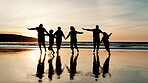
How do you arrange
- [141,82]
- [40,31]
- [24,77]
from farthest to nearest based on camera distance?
1. [40,31]
2. [24,77]
3. [141,82]

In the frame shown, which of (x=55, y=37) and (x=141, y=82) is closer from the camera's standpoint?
(x=141, y=82)

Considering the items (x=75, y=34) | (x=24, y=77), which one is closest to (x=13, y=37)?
(x=75, y=34)

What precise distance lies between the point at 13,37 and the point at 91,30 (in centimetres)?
10731

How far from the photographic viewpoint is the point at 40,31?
19.8m

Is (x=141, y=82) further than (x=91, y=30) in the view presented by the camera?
No

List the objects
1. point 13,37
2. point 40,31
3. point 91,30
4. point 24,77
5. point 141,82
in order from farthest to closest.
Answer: point 13,37 → point 91,30 → point 40,31 → point 24,77 → point 141,82

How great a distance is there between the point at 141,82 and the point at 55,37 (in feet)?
45.6

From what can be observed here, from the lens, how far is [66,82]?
735 centimetres

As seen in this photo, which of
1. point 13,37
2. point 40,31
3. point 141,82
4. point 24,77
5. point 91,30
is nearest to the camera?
point 141,82

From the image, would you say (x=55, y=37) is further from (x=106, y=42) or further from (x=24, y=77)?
(x=24, y=77)

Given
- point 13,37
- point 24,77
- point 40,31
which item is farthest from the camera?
point 13,37

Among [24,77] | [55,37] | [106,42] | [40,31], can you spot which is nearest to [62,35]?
[55,37]

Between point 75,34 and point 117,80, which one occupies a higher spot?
point 75,34

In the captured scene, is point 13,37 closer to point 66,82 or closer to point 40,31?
point 40,31
